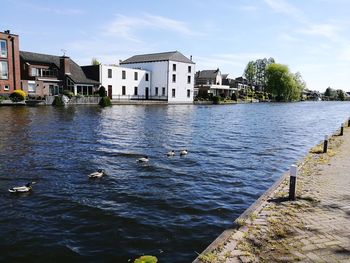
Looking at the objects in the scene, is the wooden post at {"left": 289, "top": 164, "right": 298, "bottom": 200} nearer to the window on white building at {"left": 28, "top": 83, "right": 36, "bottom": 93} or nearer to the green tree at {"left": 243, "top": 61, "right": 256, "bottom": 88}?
the window on white building at {"left": 28, "top": 83, "right": 36, "bottom": 93}

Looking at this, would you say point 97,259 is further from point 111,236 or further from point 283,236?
point 283,236

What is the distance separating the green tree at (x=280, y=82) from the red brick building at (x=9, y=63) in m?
101

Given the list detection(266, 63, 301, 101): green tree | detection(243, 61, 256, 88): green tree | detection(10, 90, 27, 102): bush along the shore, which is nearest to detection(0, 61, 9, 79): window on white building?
detection(10, 90, 27, 102): bush along the shore

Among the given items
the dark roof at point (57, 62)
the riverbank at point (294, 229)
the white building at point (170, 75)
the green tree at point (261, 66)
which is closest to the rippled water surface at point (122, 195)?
the riverbank at point (294, 229)

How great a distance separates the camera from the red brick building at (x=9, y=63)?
4778cm

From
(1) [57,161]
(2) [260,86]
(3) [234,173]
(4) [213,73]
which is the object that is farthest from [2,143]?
(2) [260,86]

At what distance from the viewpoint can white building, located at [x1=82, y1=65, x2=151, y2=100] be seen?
63188mm

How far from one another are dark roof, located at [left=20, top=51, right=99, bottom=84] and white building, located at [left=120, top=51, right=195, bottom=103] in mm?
16987

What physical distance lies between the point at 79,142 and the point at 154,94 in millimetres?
56308

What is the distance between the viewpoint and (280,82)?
410 ft

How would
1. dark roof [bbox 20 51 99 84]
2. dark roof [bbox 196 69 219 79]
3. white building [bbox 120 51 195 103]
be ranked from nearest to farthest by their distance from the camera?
dark roof [bbox 20 51 99 84], white building [bbox 120 51 195 103], dark roof [bbox 196 69 219 79]

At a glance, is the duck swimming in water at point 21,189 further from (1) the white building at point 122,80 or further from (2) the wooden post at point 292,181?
(1) the white building at point 122,80

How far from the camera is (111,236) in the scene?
294 inches

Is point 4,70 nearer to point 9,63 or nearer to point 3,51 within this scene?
point 9,63
